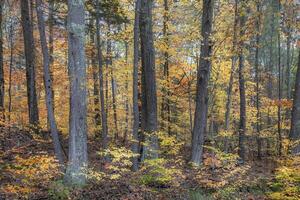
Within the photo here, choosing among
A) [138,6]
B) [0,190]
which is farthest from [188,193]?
[138,6]

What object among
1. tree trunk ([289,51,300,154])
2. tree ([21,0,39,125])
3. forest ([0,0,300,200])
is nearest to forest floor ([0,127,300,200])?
forest ([0,0,300,200])

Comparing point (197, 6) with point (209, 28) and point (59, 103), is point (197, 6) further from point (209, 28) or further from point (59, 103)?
point (59, 103)

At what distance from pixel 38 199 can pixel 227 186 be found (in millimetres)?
5224

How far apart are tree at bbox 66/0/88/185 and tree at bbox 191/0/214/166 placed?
15.5ft

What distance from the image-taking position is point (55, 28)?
2044cm

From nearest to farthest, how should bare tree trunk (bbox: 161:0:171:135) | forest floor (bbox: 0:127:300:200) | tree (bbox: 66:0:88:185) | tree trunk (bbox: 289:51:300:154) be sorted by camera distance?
forest floor (bbox: 0:127:300:200), tree (bbox: 66:0:88:185), tree trunk (bbox: 289:51:300:154), bare tree trunk (bbox: 161:0:171:135)

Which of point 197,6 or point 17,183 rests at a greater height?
point 197,6

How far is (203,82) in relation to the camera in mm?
12070

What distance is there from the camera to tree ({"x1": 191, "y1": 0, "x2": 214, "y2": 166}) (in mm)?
12039

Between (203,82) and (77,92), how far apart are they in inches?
196

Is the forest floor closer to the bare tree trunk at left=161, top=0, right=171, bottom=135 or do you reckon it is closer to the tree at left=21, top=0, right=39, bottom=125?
the tree at left=21, top=0, right=39, bottom=125

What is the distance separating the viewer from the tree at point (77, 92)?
8570 mm

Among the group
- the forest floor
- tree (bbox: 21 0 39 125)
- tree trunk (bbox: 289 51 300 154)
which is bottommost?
the forest floor

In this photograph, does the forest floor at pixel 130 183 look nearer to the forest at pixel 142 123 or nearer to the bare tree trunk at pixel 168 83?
the forest at pixel 142 123
